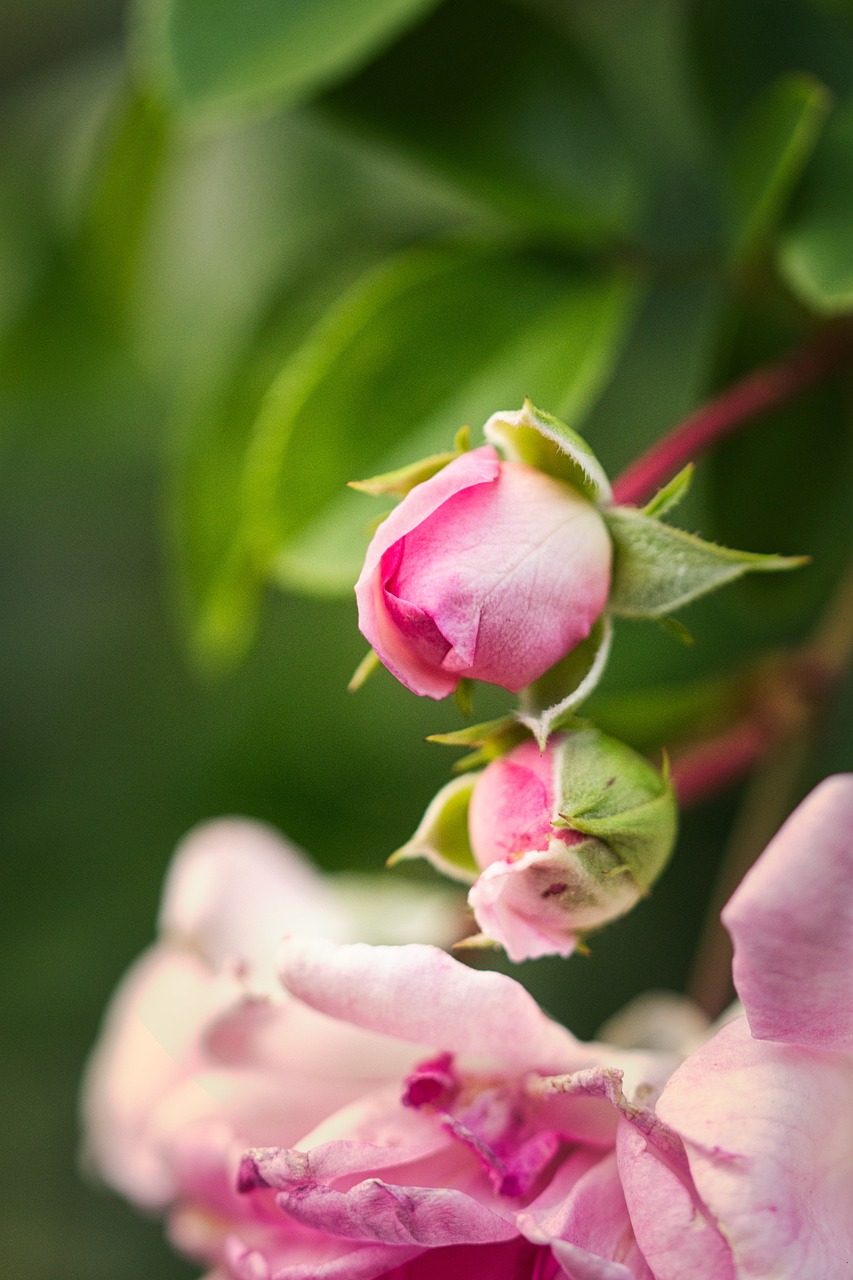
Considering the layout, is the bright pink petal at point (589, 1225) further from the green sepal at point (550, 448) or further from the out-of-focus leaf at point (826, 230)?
the out-of-focus leaf at point (826, 230)

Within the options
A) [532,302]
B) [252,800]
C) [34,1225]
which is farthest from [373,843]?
[34,1225]

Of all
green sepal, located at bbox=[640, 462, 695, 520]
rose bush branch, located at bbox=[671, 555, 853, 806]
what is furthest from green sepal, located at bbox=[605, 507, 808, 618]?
rose bush branch, located at bbox=[671, 555, 853, 806]

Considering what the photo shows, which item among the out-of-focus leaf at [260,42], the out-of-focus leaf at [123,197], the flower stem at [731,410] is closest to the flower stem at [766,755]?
the flower stem at [731,410]

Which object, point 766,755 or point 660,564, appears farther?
point 766,755

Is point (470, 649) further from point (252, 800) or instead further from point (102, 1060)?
point (252, 800)

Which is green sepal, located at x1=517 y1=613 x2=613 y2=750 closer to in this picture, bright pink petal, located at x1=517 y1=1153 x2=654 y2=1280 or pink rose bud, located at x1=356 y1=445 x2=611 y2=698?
pink rose bud, located at x1=356 y1=445 x2=611 y2=698

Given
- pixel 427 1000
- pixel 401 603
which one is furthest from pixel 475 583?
pixel 427 1000

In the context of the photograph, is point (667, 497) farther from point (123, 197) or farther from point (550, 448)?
point (123, 197)
